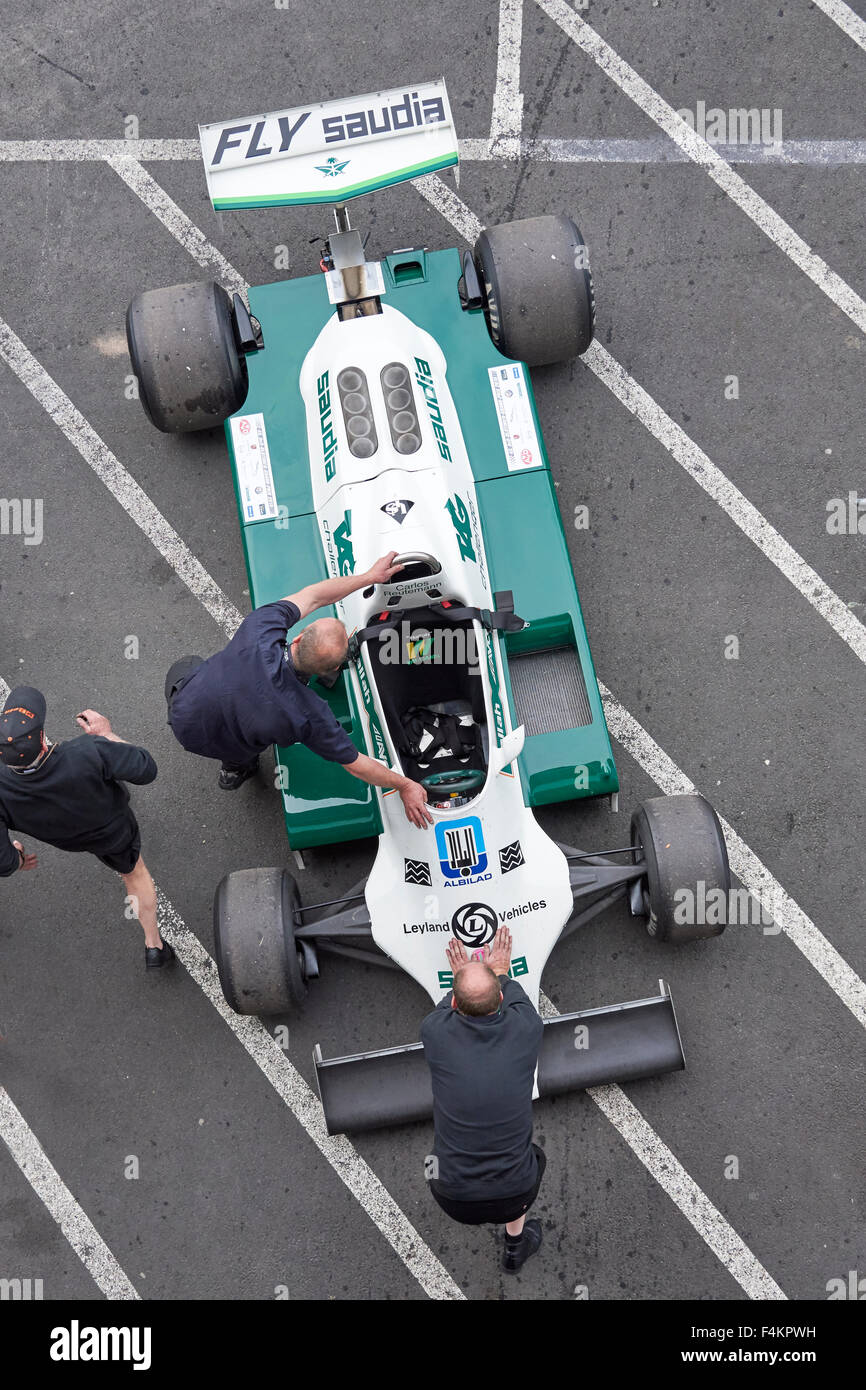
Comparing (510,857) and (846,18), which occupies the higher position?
(846,18)

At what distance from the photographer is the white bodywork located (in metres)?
5.50

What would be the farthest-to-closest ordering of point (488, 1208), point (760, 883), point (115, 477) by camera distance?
point (115, 477) → point (760, 883) → point (488, 1208)

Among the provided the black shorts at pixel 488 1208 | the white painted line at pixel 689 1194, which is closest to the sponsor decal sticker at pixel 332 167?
the white painted line at pixel 689 1194

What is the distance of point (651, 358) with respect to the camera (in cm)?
693

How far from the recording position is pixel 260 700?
5.05 m

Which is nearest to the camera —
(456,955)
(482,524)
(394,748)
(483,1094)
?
(483,1094)

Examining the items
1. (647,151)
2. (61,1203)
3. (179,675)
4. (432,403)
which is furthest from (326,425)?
(61,1203)

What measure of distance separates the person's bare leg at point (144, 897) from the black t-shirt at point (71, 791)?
0.58 meters

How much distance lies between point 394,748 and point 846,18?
549 centimetres

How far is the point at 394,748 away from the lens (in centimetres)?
553

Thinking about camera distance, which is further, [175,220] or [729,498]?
[175,220]

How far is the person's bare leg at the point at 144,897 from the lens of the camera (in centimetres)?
616

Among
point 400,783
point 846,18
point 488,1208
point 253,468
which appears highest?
point 846,18

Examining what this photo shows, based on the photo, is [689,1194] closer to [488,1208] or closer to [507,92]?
[488,1208]
